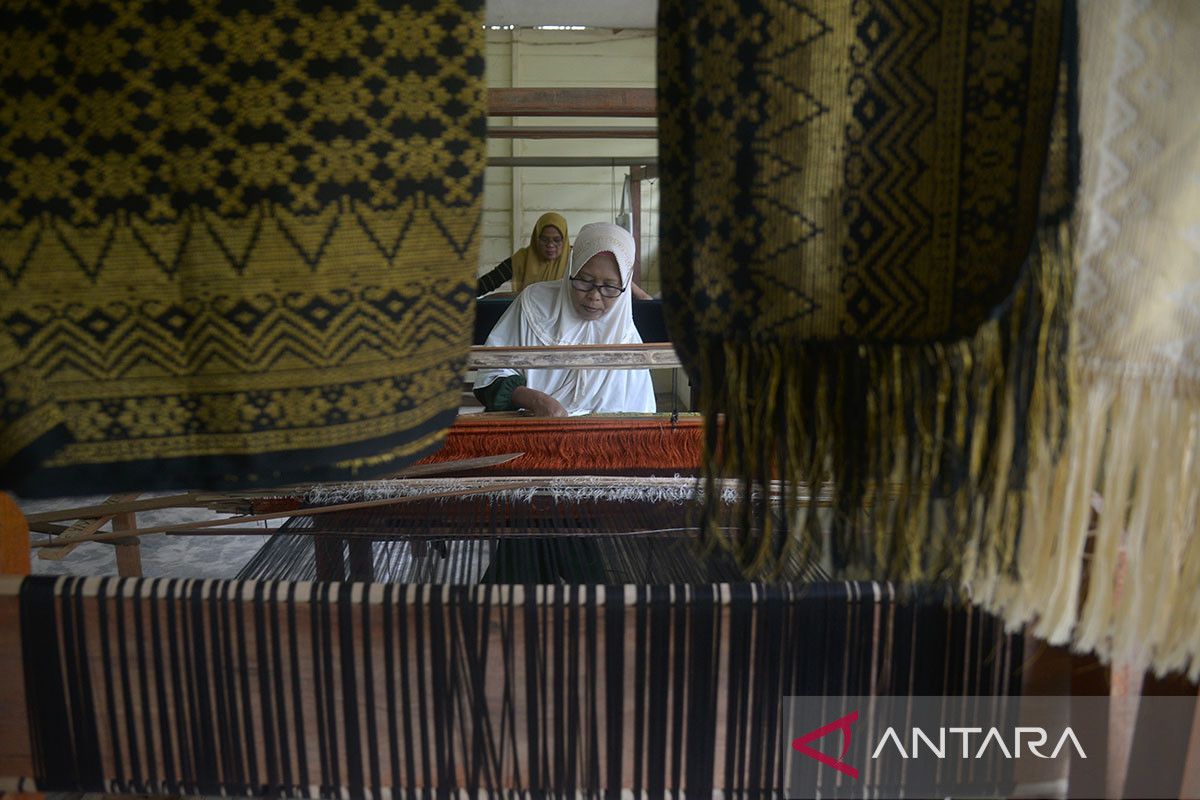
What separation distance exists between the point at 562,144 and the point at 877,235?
646 cm

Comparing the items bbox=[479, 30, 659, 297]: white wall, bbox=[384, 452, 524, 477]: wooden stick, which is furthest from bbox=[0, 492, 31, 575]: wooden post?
bbox=[479, 30, 659, 297]: white wall

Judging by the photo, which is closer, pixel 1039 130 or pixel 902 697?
pixel 1039 130

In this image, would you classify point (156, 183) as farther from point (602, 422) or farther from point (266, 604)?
point (602, 422)

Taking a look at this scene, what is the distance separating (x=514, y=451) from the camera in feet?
5.63

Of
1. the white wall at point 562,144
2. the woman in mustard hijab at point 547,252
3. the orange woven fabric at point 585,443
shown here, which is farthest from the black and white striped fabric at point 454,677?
the white wall at point 562,144

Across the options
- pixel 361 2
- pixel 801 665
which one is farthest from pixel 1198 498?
pixel 361 2

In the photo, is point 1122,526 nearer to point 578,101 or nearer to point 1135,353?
point 1135,353

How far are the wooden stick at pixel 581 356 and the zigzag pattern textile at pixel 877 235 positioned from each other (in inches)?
40.7

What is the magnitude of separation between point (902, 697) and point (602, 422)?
101 cm

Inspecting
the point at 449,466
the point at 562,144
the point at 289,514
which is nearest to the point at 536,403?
the point at 449,466

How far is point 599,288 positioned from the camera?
2.66 meters

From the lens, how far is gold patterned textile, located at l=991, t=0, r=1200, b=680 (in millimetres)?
429

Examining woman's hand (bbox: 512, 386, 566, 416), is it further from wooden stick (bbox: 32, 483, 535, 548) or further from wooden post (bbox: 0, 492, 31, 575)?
wooden post (bbox: 0, 492, 31, 575)

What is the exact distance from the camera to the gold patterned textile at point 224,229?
0.45m
